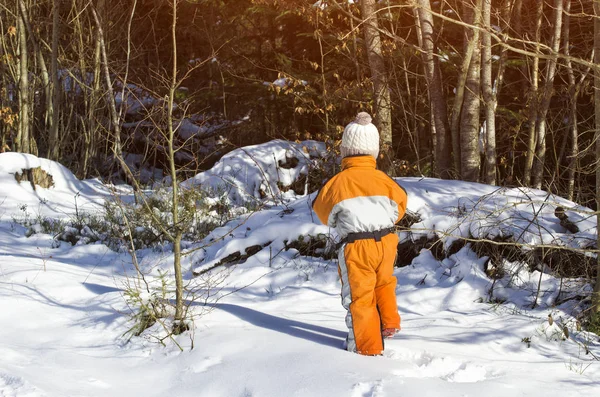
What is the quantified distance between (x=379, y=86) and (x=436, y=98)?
100 cm

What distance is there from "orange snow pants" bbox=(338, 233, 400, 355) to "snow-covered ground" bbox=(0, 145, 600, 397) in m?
0.13

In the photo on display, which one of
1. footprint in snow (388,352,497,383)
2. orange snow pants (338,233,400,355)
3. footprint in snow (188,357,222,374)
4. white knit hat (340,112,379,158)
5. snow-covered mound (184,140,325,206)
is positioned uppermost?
white knit hat (340,112,379,158)

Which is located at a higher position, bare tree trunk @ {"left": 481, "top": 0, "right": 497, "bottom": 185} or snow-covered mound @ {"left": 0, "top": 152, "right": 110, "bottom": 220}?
bare tree trunk @ {"left": 481, "top": 0, "right": 497, "bottom": 185}

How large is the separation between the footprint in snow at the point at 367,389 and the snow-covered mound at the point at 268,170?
24.5ft

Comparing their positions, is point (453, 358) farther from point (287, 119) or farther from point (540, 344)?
point (287, 119)

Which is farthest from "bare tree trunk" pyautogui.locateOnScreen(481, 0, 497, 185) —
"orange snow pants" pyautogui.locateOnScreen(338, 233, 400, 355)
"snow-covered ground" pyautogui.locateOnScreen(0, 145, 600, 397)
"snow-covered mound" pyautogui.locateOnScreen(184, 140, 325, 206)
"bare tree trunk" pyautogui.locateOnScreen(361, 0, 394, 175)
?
"orange snow pants" pyautogui.locateOnScreen(338, 233, 400, 355)

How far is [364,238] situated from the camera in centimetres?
413

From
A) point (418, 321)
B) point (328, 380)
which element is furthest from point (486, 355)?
point (328, 380)

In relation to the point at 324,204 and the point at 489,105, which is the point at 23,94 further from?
the point at 324,204

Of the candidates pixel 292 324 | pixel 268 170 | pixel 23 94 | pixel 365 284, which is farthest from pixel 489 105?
pixel 23 94

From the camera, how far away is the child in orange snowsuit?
4.08 meters

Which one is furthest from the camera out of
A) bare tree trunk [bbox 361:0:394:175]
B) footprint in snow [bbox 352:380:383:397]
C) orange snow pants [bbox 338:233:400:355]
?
bare tree trunk [bbox 361:0:394:175]

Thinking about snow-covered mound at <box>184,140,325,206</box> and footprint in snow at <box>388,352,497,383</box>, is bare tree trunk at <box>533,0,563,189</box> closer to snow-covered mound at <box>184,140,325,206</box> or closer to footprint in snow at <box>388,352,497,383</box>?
snow-covered mound at <box>184,140,325,206</box>

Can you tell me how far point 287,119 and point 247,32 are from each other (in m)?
2.16
